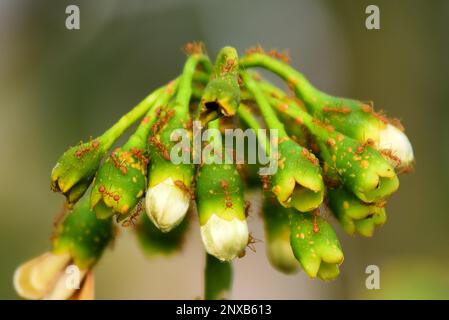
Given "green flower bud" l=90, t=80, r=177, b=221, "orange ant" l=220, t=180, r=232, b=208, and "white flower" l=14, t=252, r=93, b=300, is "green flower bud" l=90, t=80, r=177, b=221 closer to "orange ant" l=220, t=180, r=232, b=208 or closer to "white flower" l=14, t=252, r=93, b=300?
"orange ant" l=220, t=180, r=232, b=208

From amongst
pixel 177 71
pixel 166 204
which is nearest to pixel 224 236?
pixel 166 204

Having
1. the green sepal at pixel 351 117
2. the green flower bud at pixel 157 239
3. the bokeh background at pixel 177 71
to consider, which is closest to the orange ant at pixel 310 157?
the green sepal at pixel 351 117

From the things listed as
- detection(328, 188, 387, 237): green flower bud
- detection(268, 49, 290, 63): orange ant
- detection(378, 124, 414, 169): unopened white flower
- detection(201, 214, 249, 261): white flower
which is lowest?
detection(201, 214, 249, 261): white flower

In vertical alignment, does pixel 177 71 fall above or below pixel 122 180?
above

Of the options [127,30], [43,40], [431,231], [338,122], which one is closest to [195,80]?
[338,122]

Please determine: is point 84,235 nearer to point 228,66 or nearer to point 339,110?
point 228,66

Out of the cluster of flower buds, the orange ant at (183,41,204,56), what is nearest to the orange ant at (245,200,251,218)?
the cluster of flower buds

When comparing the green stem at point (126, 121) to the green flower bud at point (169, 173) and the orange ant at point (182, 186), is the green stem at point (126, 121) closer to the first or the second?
the green flower bud at point (169, 173)

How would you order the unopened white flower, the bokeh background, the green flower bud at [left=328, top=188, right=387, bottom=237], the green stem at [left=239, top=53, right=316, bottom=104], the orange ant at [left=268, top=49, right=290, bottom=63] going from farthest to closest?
1. the bokeh background
2. the orange ant at [left=268, top=49, right=290, bottom=63]
3. the green stem at [left=239, top=53, right=316, bottom=104]
4. the unopened white flower
5. the green flower bud at [left=328, top=188, right=387, bottom=237]
